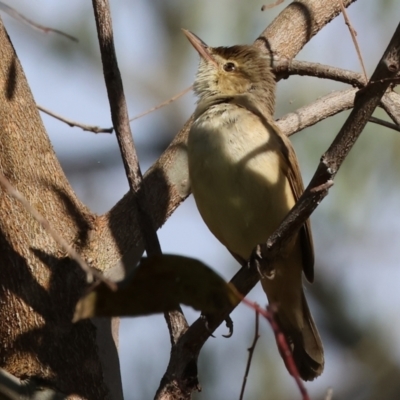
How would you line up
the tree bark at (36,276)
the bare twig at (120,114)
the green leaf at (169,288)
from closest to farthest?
the green leaf at (169,288)
the tree bark at (36,276)
the bare twig at (120,114)

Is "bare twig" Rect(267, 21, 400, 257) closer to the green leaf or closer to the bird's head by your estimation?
the green leaf

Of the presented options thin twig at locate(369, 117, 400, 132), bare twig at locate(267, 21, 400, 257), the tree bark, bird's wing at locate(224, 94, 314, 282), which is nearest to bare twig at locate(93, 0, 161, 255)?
the tree bark

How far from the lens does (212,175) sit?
3.83 metres

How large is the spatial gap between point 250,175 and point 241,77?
3.27 feet

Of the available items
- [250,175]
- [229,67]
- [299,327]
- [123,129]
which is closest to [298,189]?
[250,175]

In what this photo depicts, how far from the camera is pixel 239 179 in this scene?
12.5 feet

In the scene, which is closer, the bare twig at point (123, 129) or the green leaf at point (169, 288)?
the green leaf at point (169, 288)

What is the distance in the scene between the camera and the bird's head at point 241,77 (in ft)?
14.9

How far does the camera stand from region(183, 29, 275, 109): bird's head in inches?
178

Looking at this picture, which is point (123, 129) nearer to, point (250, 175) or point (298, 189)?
point (250, 175)

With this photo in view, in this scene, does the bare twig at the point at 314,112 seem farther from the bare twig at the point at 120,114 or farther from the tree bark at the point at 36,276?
the tree bark at the point at 36,276

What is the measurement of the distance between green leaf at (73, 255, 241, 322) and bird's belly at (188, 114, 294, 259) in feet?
4.98

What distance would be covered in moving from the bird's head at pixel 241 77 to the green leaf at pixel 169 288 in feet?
7.50

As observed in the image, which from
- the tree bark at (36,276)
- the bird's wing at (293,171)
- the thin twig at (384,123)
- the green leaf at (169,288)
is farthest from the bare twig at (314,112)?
the green leaf at (169,288)
